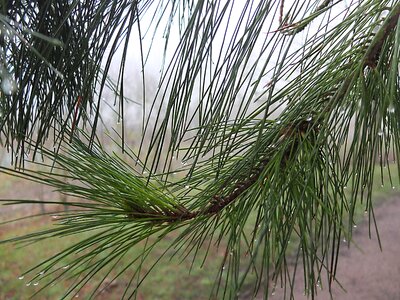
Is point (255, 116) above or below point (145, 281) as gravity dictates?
above

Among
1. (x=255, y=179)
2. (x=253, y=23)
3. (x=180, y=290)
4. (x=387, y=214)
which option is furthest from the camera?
(x=387, y=214)

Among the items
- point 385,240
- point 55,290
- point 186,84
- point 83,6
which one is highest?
point 83,6

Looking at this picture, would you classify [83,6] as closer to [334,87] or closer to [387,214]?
[334,87]

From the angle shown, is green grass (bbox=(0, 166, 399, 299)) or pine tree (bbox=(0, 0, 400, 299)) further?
green grass (bbox=(0, 166, 399, 299))

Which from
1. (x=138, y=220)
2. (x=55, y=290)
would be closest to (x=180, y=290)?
(x=55, y=290)

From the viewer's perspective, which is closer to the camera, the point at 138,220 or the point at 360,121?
the point at 360,121

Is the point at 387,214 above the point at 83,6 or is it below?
below

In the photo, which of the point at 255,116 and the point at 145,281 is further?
the point at 145,281

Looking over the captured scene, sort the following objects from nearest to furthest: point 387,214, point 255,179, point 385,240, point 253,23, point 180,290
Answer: point 253,23
point 255,179
point 180,290
point 385,240
point 387,214

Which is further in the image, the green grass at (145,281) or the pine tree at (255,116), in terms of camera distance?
the green grass at (145,281)
